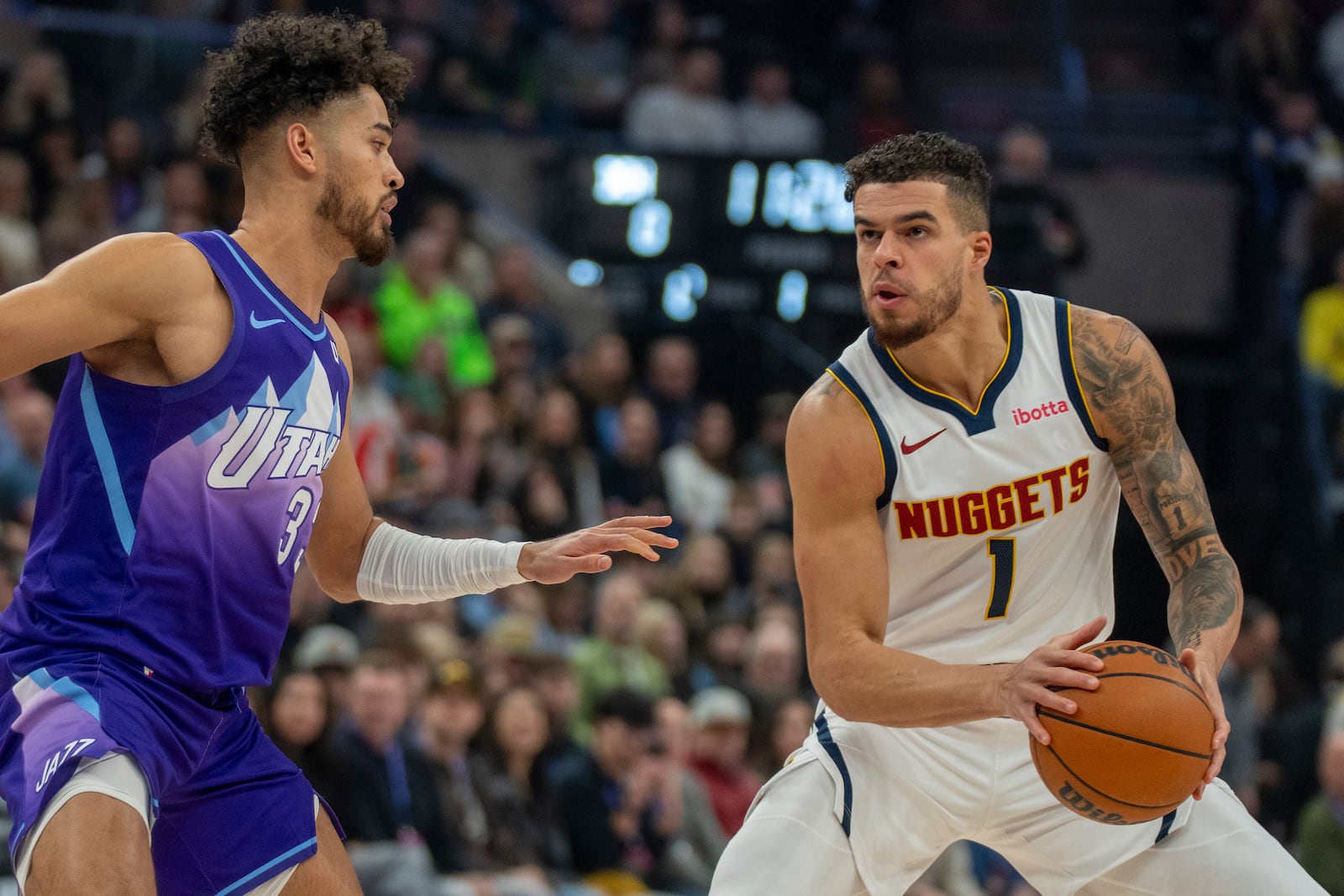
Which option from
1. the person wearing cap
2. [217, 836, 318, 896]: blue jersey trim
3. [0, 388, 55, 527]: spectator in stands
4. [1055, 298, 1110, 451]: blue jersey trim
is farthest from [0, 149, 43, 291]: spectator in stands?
[1055, 298, 1110, 451]: blue jersey trim

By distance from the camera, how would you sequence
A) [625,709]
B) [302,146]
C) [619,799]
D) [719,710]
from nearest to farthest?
[302,146] → [619,799] → [625,709] → [719,710]

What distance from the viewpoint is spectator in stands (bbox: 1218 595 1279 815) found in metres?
11.1

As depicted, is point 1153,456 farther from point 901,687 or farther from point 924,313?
point 901,687

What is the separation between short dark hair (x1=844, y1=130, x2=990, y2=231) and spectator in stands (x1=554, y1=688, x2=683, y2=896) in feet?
16.8

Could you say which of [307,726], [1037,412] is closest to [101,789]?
[1037,412]

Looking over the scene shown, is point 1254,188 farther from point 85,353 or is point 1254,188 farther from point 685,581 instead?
point 85,353

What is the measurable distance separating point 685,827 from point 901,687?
5.42 m

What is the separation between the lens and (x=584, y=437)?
11719mm

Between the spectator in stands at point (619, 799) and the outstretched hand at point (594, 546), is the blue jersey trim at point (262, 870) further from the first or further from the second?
the spectator in stands at point (619, 799)

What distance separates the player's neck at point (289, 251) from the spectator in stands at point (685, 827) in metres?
5.48

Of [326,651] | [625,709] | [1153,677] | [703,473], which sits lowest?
[625,709]

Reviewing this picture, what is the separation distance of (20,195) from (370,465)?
2.68 meters

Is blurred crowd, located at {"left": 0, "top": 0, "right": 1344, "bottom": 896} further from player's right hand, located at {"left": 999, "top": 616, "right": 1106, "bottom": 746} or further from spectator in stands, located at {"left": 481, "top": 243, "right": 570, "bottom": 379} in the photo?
player's right hand, located at {"left": 999, "top": 616, "right": 1106, "bottom": 746}

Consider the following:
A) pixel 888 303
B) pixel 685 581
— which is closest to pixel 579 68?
pixel 685 581
